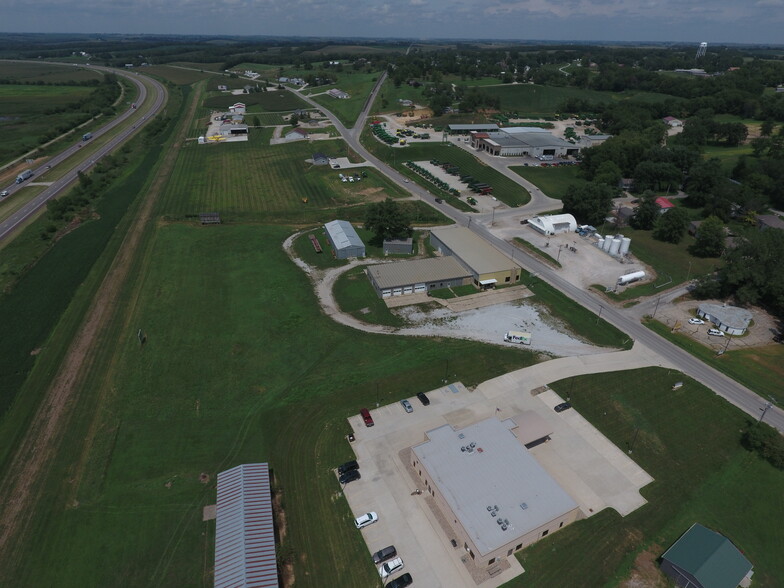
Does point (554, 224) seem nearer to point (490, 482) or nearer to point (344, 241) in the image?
point (344, 241)

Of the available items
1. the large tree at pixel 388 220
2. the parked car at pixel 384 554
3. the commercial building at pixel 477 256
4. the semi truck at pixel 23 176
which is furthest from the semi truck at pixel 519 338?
the semi truck at pixel 23 176

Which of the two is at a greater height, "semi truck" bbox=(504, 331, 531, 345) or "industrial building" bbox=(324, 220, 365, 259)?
"industrial building" bbox=(324, 220, 365, 259)

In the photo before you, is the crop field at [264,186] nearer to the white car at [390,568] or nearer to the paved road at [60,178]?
the paved road at [60,178]

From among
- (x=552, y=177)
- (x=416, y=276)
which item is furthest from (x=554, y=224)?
(x=552, y=177)

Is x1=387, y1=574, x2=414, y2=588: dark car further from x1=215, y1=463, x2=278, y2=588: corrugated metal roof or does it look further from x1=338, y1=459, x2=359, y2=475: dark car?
x1=338, y1=459, x2=359, y2=475: dark car

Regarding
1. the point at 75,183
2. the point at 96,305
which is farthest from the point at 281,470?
the point at 75,183

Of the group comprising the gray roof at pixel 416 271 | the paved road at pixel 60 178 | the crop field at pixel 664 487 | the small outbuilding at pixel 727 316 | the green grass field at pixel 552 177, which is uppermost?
the gray roof at pixel 416 271

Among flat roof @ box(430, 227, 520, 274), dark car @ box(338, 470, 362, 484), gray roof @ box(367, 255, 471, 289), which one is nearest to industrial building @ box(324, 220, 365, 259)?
gray roof @ box(367, 255, 471, 289)
